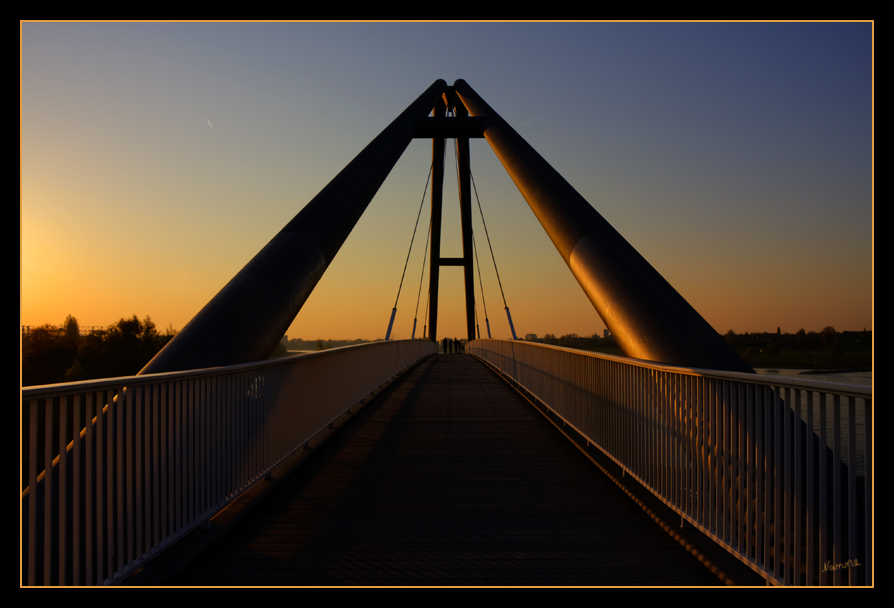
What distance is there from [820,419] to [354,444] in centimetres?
532

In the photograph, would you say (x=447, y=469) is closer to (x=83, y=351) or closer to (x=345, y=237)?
(x=345, y=237)

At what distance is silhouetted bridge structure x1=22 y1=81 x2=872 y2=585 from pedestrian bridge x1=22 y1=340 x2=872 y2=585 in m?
0.02

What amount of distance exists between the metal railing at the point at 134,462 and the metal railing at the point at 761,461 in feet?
10.2

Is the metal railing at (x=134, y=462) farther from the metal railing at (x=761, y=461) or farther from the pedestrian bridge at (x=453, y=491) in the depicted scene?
the metal railing at (x=761, y=461)

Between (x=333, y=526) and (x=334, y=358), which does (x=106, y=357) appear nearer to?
(x=334, y=358)

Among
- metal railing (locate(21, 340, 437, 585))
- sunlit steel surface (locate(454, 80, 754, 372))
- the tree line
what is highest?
sunlit steel surface (locate(454, 80, 754, 372))

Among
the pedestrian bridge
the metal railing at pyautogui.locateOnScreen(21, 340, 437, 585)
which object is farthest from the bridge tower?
the metal railing at pyautogui.locateOnScreen(21, 340, 437, 585)

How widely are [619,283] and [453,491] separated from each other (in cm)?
329

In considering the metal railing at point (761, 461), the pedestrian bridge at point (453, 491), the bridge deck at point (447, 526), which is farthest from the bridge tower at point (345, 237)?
the bridge deck at point (447, 526)

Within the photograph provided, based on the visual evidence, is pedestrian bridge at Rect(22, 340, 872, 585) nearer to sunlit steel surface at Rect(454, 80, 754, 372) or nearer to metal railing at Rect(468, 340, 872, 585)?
metal railing at Rect(468, 340, 872, 585)

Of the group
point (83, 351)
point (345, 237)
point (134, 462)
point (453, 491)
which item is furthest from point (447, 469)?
point (83, 351)

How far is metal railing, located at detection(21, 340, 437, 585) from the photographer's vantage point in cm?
245
